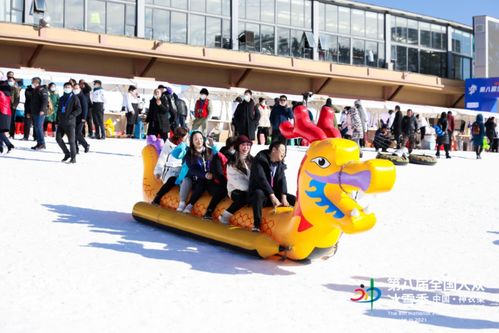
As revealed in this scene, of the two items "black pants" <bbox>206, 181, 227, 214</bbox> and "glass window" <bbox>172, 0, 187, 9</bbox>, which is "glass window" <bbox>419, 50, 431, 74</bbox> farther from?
"black pants" <bbox>206, 181, 227, 214</bbox>

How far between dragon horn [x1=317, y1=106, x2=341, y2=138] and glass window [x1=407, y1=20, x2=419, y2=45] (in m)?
35.1

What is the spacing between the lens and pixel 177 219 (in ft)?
22.9

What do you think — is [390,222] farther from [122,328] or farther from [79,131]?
[79,131]

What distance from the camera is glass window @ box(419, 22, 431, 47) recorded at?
1588 inches

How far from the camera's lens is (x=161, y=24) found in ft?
95.3

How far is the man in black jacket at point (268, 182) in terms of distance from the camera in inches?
244

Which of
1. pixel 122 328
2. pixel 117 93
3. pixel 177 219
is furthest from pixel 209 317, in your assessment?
pixel 117 93

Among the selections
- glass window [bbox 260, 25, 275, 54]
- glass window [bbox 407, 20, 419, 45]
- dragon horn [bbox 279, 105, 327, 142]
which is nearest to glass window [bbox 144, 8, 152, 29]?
glass window [bbox 260, 25, 275, 54]

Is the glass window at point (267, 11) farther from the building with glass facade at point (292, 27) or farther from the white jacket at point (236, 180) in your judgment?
the white jacket at point (236, 180)

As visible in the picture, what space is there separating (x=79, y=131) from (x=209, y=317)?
370 inches

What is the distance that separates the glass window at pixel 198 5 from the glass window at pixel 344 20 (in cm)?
890

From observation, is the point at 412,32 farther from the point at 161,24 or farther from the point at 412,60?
the point at 161,24

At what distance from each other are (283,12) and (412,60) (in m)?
10.2

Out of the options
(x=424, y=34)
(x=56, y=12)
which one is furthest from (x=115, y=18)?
(x=424, y=34)
